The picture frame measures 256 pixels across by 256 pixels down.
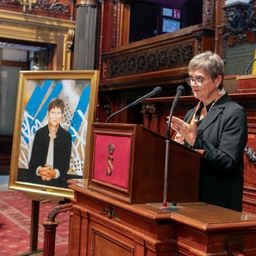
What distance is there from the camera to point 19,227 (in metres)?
4.43

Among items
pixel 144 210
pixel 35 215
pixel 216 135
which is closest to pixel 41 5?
pixel 35 215

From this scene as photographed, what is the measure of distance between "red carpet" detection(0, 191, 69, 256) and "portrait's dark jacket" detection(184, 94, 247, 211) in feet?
6.65

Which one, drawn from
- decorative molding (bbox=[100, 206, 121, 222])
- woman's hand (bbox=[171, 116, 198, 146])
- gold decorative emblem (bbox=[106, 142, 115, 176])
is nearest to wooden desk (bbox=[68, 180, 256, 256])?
decorative molding (bbox=[100, 206, 121, 222])

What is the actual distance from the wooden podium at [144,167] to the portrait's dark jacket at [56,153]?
1416 mm

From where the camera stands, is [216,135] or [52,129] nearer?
[216,135]

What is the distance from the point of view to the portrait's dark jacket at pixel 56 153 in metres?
3.19

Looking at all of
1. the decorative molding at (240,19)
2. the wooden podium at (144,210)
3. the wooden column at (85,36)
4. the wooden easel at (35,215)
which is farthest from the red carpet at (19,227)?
the decorative molding at (240,19)

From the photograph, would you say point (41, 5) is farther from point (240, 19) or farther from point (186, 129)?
point (186, 129)

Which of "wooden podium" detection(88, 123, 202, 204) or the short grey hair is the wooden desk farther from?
the short grey hair

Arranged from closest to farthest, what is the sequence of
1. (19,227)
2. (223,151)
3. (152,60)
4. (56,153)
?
1. (223,151)
2. (56,153)
3. (19,227)
4. (152,60)

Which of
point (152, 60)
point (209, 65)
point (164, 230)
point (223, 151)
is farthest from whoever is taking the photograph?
point (152, 60)

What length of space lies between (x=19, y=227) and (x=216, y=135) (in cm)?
313

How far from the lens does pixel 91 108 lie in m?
3.09

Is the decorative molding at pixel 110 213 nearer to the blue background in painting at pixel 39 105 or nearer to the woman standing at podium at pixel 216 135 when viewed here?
the woman standing at podium at pixel 216 135
